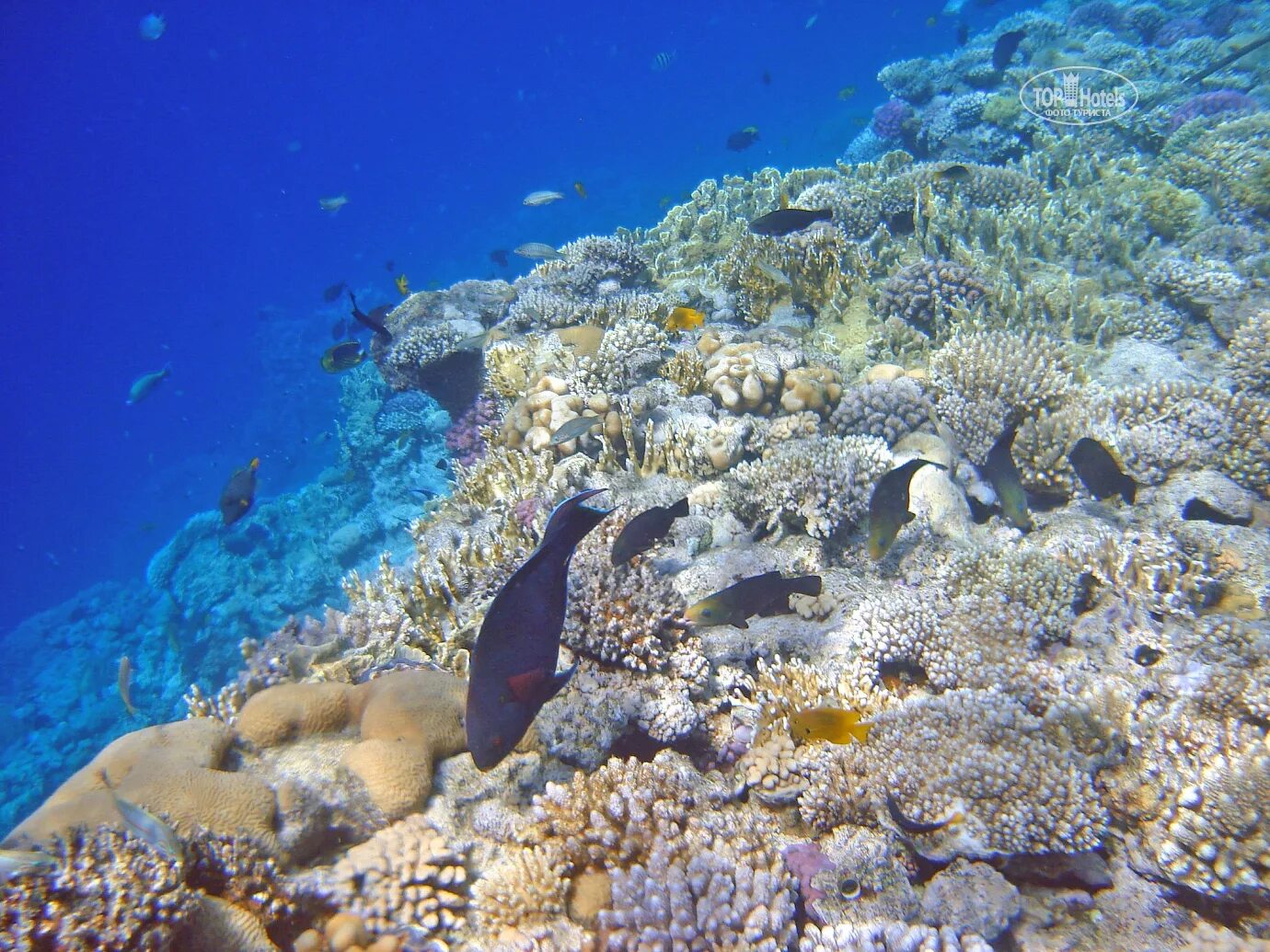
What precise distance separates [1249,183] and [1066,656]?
9.30 metres

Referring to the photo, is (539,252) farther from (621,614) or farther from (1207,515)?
(1207,515)

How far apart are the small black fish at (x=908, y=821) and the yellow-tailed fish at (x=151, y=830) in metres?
3.01

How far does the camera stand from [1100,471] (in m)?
4.81

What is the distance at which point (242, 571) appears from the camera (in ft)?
57.3

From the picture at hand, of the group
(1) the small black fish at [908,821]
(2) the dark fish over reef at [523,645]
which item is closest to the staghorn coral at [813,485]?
(1) the small black fish at [908,821]

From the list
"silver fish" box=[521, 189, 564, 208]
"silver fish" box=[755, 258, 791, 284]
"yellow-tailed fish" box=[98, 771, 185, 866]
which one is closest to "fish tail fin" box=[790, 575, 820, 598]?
"yellow-tailed fish" box=[98, 771, 185, 866]

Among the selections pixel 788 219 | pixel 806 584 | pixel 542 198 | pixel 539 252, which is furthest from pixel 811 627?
pixel 542 198

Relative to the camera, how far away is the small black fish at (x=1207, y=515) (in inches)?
188

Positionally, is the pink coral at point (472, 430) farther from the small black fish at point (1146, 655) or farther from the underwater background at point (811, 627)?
the small black fish at point (1146, 655)

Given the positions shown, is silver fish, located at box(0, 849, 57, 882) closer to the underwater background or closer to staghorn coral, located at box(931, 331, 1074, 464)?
the underwater background

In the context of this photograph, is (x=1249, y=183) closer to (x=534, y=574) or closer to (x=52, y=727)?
(x=534, y=574)

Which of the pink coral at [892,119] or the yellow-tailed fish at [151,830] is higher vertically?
the pink coral at [892,119]

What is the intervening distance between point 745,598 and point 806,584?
0.44 metres

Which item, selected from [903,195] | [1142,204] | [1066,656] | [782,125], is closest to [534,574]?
[1066,656]
